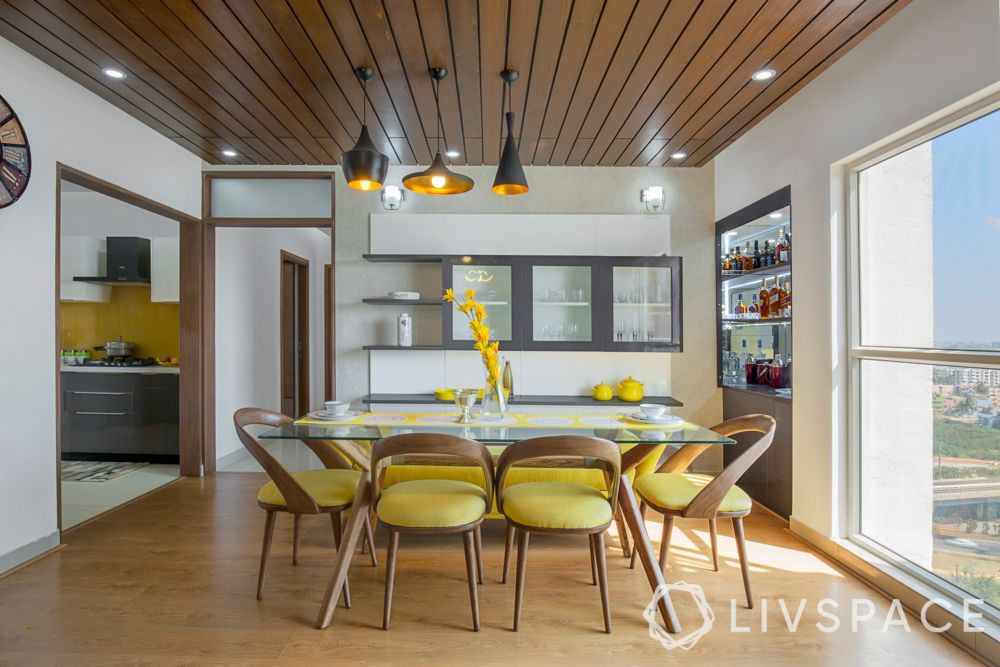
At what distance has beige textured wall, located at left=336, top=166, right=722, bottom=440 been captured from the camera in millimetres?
4445

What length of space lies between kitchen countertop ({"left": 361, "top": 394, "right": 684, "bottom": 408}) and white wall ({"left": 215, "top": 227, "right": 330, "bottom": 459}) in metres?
1.40

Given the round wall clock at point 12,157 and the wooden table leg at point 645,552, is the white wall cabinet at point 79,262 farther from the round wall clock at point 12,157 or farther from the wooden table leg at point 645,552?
the wooden table leg at point 645,552

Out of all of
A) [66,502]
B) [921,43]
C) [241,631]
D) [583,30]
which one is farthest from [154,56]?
[921,43]

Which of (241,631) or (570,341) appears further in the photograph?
(570,341)

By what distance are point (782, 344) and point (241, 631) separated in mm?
3573

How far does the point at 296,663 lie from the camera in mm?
1941

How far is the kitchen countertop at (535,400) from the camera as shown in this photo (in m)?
4.21

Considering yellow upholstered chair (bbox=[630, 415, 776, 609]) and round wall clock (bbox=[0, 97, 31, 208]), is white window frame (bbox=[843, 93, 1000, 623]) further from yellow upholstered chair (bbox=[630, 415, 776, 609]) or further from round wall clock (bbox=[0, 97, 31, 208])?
round wall clock (bbox=[0, 97, 31, 208])

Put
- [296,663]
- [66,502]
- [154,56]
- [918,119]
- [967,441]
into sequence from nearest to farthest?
[296,663] < [967,441] < [918,119] < [154,56] < [66,502]

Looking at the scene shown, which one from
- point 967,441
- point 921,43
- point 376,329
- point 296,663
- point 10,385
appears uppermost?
point 921,43

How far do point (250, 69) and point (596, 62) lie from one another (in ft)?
5.80

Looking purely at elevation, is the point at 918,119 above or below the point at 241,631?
above

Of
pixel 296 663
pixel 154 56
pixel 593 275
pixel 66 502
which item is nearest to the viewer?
pixel 296 663

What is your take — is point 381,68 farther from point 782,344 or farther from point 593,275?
point 782,344
